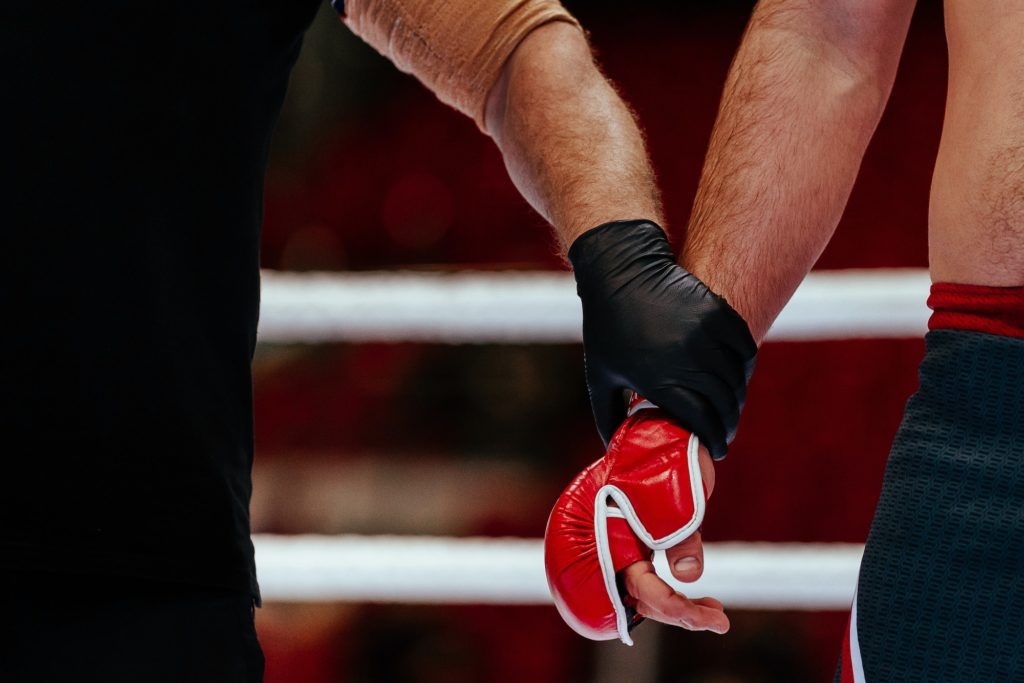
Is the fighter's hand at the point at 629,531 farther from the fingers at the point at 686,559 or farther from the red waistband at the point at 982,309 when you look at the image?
the red waistband at the point at 982,309

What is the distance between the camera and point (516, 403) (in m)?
1.96


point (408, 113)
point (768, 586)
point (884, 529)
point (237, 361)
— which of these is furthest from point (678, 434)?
point (408, 113)

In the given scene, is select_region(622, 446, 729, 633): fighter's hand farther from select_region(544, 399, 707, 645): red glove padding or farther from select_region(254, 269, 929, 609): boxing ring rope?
select_region(254, 269, 929, 609): boxing ring rope

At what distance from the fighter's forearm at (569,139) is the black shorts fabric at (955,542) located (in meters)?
0.28

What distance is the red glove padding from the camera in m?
0.80

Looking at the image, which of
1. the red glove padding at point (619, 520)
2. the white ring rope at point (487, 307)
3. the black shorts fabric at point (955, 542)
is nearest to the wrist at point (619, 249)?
the red glove padding at point (619, 520)

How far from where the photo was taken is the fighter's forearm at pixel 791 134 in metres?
0.98

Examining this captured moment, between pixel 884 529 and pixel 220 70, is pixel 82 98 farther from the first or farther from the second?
pixel 884 529

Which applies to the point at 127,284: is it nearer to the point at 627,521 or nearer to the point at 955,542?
the point at 627,521

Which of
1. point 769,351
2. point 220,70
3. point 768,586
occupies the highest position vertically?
point 220,70

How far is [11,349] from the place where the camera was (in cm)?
85

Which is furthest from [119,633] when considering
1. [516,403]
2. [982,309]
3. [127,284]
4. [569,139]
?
[516,403]

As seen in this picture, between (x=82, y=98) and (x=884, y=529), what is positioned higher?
(x=82, y=98)

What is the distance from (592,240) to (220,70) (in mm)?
343
